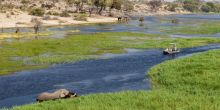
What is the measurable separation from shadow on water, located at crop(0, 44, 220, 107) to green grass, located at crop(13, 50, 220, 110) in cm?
291

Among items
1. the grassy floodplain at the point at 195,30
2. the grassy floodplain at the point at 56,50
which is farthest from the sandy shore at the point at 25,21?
the grassy floodplain at the point at 195,30

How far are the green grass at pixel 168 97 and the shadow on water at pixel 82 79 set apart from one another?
115 inches

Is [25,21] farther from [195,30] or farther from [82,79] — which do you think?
[82,79]

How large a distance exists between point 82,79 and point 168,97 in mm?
14115

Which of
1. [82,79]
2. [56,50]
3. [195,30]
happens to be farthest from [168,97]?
[195,30]

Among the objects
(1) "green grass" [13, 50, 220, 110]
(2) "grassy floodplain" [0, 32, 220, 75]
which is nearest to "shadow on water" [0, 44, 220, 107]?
(1) "green grass" [13, 50, 220, 110]

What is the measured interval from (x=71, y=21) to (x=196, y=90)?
339 feet

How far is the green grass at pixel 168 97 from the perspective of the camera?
2664cm

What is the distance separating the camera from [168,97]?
29.0m

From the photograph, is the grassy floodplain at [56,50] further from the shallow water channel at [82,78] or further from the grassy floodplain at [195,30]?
the grassy floodplain at [195,30]

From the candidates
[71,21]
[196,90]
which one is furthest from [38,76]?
[71,21]

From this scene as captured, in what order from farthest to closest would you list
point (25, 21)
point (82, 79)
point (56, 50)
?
→ point (25, 21), point (56, 50), point (82, 79)

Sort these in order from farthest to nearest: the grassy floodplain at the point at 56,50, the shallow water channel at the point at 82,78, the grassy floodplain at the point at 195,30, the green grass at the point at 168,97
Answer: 1. the grassy floodplain at the point at 195,30
2. the grassy floodplain at the point at 56,50
3. the shallow water channel at the point at 82,78
4. the green grass at the point at 168,97

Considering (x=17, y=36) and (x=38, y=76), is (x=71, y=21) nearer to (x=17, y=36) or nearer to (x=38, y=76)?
(x=17, y=36)
